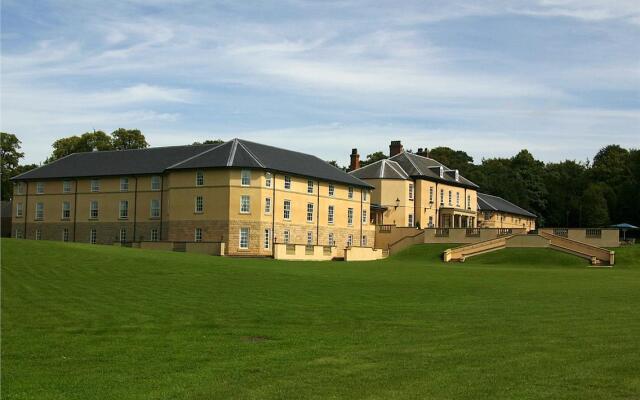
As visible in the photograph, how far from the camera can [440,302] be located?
24.6 meters

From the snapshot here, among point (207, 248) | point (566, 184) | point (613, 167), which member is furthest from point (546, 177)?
point (207, 248)

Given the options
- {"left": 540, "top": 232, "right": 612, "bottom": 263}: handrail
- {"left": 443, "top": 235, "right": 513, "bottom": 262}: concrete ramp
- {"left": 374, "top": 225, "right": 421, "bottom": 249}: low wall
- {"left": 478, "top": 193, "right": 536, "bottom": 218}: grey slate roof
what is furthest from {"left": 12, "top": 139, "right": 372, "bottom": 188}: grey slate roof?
{"left": 478, "top": 193, "right": 536, "bottom": 218}: grey slate roof

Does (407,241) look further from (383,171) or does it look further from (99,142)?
(99,142)

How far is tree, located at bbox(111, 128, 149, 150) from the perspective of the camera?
102625 millimetres

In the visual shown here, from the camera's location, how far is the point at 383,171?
83875mm

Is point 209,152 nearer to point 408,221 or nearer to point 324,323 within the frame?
point 408,221

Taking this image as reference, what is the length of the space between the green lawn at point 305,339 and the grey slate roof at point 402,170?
53140mm

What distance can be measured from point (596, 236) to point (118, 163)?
45.5 metres

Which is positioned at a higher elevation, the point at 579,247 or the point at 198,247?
the point at 579,247

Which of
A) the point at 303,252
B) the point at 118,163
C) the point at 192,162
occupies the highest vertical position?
the point at 118,163

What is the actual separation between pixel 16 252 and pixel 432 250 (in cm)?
4116

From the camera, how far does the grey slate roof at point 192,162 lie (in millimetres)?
66250

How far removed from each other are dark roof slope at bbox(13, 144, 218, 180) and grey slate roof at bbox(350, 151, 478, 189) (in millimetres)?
20196

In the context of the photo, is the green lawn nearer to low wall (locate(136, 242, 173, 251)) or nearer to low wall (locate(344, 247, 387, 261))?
low wall (locate(136, 242, 173, 251))
